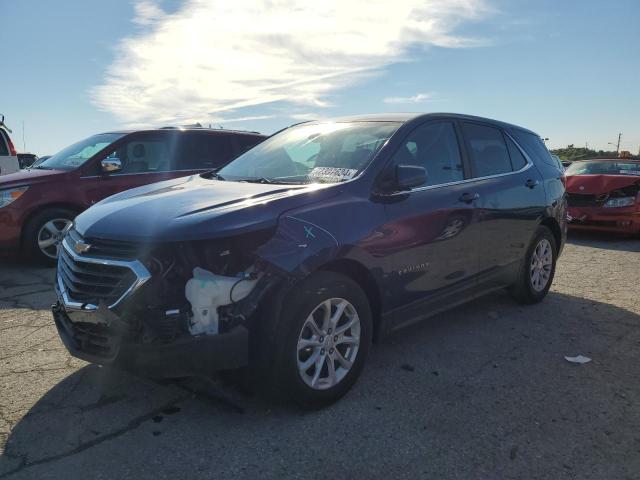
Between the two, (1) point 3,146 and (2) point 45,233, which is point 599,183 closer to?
(2) point 45,233

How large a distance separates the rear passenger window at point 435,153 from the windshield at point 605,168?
7329mm

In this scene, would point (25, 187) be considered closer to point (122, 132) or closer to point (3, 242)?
point (3, 242)

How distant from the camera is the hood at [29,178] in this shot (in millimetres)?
6590

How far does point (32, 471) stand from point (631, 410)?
333 cm

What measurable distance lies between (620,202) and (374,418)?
8096 mm

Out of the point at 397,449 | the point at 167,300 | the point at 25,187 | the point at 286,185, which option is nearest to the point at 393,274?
the point at 286,185

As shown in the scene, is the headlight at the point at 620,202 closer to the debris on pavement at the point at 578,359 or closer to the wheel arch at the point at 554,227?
the wheel arch at the point at 554,227

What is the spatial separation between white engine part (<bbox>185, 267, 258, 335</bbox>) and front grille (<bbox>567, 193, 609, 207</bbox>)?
8.65 metres

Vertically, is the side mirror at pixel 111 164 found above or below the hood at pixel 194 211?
above

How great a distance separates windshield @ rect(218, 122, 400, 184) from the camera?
3.62 m

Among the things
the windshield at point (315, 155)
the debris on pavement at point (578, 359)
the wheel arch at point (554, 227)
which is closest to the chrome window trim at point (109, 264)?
the windshield at point (315, 155)

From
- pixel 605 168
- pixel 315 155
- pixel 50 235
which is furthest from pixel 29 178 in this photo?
pixel 605 168

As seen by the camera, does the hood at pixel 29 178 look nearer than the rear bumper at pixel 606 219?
Yes

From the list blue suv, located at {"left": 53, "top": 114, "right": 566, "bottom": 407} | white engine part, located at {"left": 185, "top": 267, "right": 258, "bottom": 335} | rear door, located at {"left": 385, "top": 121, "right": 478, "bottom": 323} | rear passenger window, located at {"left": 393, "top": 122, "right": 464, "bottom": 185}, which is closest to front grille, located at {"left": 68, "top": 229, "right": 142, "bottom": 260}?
blue suv, located at {"left": 53, "top": 114, "right": 566, "bottom": 407}
